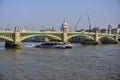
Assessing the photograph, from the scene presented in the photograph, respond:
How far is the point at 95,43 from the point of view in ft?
79.8

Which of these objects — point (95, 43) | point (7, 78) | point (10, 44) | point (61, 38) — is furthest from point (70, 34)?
point (7, 78)

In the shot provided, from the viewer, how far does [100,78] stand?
6074mm

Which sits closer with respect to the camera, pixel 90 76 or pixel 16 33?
Answer: pixel 90 76

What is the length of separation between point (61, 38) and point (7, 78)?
13.8 meters

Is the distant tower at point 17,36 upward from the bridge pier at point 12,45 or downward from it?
upward

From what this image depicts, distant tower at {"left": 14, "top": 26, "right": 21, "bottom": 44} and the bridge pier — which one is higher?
distant tower at {"left": 14, "top": 26, "right": 21, "bottom": 44}

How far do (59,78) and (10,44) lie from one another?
10.9 m

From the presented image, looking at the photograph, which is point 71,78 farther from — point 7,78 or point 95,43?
point 95,43

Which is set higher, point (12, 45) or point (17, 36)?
point (17, 36)

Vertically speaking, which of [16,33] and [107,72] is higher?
[16,33]

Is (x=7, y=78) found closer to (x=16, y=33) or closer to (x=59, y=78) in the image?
(x=59, y=78)

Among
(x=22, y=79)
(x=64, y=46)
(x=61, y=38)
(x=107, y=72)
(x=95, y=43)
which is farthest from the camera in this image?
(x=95, y=43)

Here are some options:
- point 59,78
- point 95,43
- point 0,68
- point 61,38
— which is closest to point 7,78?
point 59,78

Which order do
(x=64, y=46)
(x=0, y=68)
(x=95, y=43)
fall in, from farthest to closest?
(x=95, y=43) → (x=64, y=46) → (x=0, y=68)
